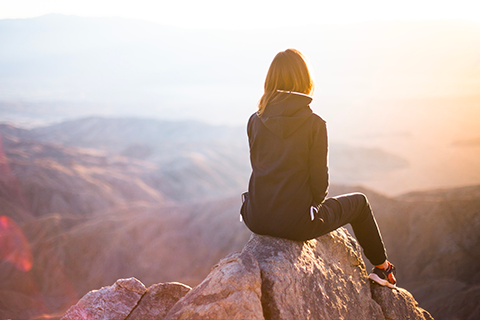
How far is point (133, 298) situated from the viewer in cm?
423

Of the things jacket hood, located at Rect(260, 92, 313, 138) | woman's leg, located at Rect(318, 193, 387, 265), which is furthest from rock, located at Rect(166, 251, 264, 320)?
jacket hood, located at Rect(260, 92, 313, 138)

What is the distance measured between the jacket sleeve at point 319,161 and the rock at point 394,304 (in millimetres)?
1566

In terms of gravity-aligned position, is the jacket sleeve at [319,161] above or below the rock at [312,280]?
above

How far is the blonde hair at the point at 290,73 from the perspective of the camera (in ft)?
9.35

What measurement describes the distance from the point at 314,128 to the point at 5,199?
3397 centimetres

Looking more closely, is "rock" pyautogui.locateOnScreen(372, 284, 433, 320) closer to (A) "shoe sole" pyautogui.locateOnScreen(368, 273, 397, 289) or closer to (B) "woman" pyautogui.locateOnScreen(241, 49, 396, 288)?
(A) "shoe sole" pyautogui.locateOnScreen(368, 273, 397, 289)

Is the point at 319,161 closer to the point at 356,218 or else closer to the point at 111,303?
the point at 356,218

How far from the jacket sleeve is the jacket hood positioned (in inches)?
6.2

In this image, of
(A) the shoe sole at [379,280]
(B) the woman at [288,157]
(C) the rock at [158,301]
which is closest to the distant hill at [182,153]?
(C) the rock at [158,301]

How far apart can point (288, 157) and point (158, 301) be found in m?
2.50

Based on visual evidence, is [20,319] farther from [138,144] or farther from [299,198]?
[138,144]

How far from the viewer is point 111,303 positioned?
419 cm

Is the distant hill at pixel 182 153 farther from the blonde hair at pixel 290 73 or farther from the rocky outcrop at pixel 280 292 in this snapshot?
the blonde hair at pixel 290 73

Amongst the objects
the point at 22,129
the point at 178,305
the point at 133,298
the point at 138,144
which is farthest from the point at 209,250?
the point at 22,129
